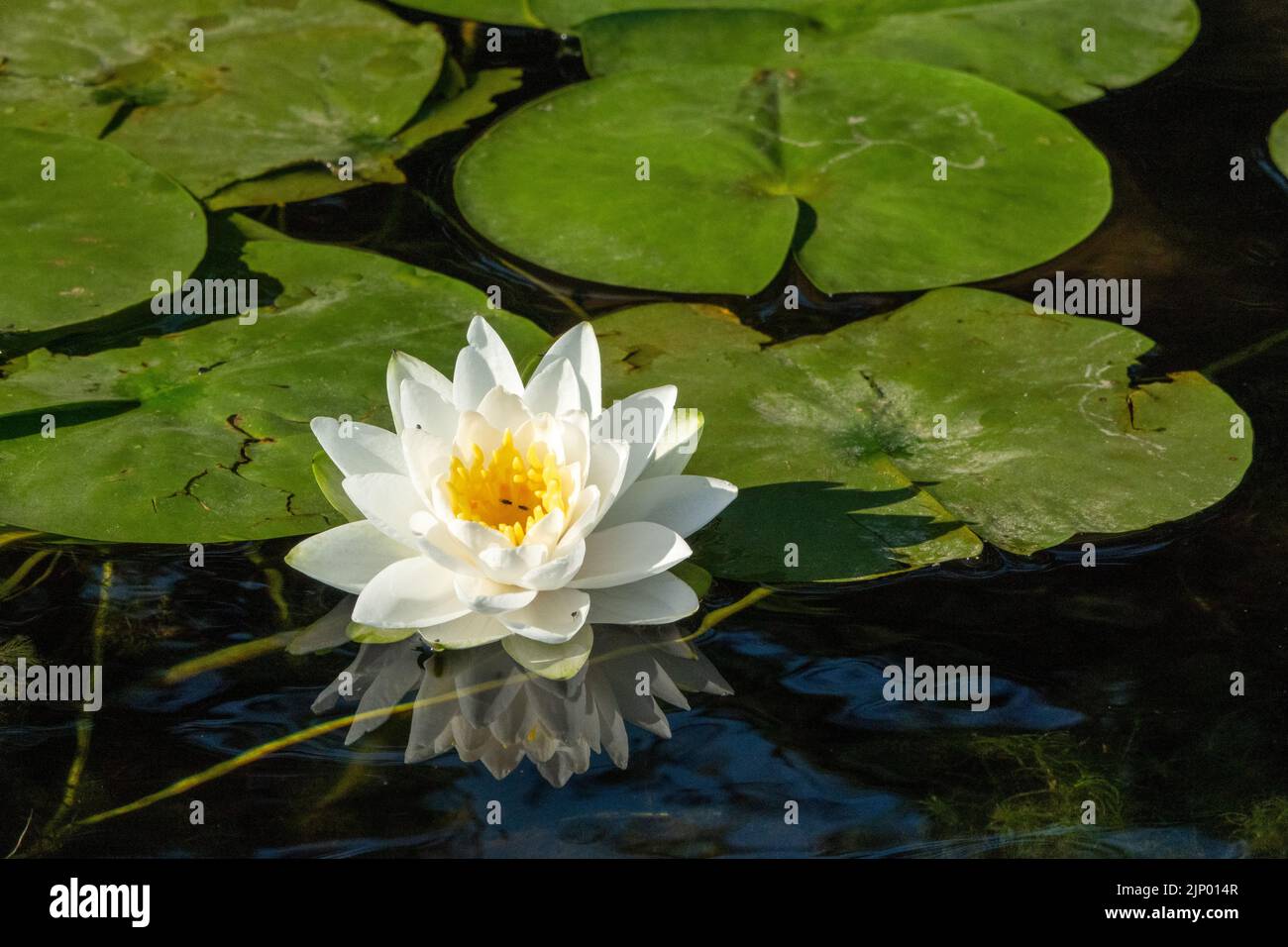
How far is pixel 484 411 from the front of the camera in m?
2.40

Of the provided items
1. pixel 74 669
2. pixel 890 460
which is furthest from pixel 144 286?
pixel 890 460

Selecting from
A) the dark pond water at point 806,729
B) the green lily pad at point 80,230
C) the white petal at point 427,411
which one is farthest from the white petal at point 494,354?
the green lily pad at point 80,230

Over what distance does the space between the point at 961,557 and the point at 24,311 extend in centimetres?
227

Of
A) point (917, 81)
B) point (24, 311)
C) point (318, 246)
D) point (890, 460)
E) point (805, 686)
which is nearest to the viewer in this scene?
point (805, 686)

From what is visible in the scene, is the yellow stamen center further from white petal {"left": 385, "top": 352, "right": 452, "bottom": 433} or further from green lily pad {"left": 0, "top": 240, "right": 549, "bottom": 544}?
green lily pad {"left": 0, "top": 240, "right": 549, "bottom": 544}

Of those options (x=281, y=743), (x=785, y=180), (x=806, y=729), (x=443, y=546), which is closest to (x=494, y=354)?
(x=443, y=546)

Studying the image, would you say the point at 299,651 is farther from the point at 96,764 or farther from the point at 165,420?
the point at 165,420

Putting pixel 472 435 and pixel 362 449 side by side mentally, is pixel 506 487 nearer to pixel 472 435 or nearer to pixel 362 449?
pixel 472 435

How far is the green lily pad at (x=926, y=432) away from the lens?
2.61 metres

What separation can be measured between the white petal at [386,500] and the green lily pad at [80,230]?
124 cm

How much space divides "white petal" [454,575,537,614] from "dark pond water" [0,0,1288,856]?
253 mm

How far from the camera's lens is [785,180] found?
3.72 metres

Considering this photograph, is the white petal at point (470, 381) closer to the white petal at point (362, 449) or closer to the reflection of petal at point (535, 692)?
the white petal at point (362, 449)

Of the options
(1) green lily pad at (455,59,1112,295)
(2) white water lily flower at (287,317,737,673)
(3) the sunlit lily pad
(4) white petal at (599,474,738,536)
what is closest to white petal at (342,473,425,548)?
(2) white water lily flower at (287,317,737,673)
